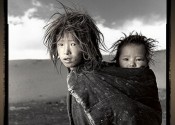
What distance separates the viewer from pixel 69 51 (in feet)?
2.36

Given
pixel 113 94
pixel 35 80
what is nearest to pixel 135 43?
pixel 113 94

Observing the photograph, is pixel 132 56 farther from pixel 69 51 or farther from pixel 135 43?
pixel 69 51

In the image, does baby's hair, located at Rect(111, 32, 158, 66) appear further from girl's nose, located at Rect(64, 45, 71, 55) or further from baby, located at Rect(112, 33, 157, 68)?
girl's nose, located at Rect(64, 45, 71, 55)

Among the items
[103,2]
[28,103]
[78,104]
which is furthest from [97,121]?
[103,2]

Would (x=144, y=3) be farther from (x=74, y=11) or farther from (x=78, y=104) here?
(x=78, y=104)

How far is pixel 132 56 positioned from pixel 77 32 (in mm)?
136

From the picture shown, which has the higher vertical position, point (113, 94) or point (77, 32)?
point (77, 32)

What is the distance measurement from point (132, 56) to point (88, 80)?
4.5 inches

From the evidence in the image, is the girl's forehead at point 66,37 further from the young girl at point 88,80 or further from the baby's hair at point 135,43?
the baby's hair at point 135,43

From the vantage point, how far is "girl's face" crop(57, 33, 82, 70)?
72 centimetres

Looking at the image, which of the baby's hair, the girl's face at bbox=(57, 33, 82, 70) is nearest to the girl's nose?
the girl's face at bbox=(57, 33, 82, 70)

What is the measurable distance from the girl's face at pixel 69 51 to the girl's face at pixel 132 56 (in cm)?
10

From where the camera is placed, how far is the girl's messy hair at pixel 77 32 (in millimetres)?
713

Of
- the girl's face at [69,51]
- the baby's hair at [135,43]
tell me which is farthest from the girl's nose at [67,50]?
the baby's hair at [135,43]
